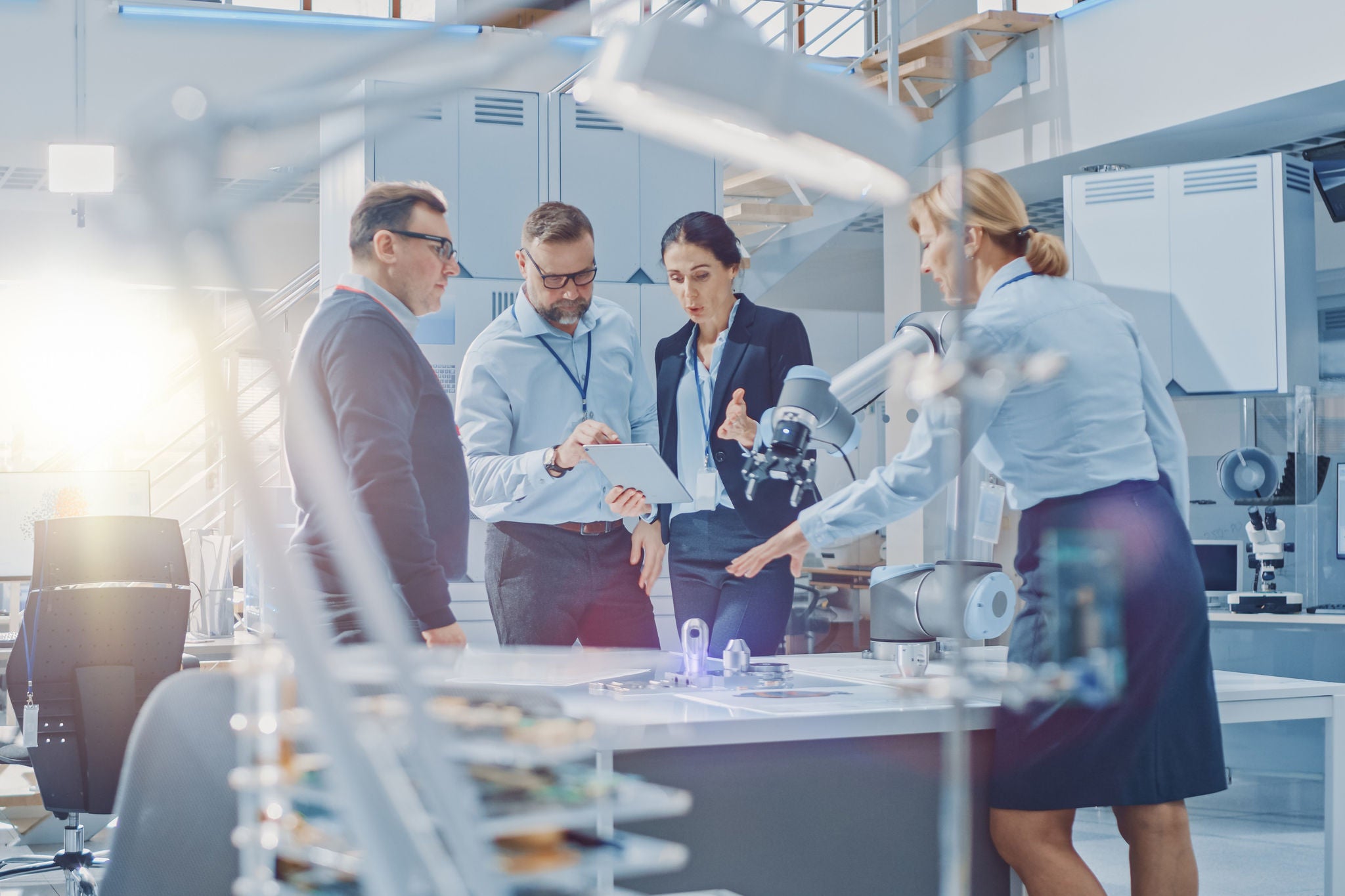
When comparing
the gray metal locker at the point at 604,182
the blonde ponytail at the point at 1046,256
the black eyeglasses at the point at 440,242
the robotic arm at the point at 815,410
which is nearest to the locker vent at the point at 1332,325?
the gray metal locker at the point at 604,182

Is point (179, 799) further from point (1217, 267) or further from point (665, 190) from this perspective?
point (1217, 267)

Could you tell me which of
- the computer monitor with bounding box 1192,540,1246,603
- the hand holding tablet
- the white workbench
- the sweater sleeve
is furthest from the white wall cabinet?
the sweater sleeve

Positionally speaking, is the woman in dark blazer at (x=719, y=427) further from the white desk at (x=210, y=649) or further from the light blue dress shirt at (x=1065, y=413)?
the white desk at (x=210, y=649)

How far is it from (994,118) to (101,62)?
481cm

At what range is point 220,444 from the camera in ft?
1.44

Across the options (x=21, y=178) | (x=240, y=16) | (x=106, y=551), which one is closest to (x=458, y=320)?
(x=106, y=551)

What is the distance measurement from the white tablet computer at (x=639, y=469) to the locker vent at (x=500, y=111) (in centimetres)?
191

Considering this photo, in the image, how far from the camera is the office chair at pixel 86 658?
10.8 feet

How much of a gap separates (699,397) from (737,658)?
0.77 metres

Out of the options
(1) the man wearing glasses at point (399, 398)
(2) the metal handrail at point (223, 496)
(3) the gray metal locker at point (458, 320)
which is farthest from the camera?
(3) the gray metal locker at point (458, 320)

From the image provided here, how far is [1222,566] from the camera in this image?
525 centimetres

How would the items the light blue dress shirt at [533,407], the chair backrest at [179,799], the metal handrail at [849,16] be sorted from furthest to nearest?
1. the metal handrail at [849,16]
2. the light blue dress shirt at [533,407]
3. the chair backrest at [179,799]

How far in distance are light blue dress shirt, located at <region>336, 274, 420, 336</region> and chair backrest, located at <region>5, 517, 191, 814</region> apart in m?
1.80

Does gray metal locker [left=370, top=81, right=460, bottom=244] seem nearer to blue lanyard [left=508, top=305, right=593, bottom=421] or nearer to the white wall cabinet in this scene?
blue lanyard [left=508, top=305, right=593, bottom=421]
